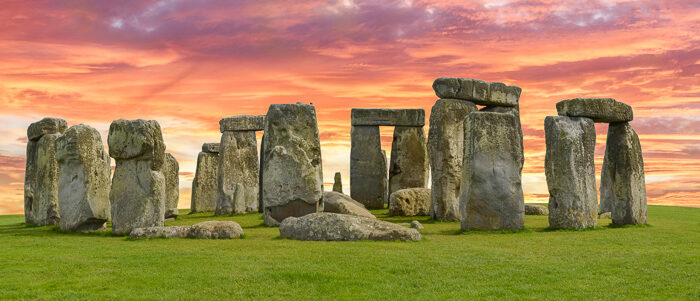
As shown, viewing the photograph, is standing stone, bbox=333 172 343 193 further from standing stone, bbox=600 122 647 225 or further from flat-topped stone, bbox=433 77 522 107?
standing stone, bbox=600 122 647 225

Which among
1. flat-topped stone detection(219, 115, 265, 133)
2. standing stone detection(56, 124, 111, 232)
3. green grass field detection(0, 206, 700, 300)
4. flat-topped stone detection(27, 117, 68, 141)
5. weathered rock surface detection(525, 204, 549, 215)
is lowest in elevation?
green grass field detection(0, 206, 700, 300)

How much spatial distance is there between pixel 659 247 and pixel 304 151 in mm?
9604

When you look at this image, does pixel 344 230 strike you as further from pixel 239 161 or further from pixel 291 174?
pixel 239 161

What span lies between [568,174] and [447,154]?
16.2ft

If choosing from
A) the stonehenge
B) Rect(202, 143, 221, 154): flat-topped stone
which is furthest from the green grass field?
Rect(202, 143, 221, 154): flat-topped stone

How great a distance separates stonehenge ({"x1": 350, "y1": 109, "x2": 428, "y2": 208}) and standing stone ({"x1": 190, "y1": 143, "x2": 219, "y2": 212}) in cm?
622

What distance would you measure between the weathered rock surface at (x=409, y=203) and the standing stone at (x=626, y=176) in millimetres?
6611

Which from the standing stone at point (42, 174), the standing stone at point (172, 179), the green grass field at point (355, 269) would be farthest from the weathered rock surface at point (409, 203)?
the standing stone at point (42, 174)

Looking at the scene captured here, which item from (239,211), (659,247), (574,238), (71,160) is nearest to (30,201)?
(71,160)

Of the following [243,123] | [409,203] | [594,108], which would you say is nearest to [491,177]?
[594,108]

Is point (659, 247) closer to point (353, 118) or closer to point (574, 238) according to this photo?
point (574, 238)

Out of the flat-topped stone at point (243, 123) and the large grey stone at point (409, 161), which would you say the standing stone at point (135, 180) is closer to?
the flat-topped stone at point (243, 123)

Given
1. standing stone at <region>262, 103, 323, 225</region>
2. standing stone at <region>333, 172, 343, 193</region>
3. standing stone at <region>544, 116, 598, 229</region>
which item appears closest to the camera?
standing stone at <region>544, 116, 598, 229</region>

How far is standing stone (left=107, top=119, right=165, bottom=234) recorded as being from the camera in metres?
16.0
